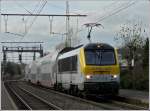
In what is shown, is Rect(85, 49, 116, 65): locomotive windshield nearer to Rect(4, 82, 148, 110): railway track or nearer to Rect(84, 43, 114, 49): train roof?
Rect(84, 43, 114, 49): train roof

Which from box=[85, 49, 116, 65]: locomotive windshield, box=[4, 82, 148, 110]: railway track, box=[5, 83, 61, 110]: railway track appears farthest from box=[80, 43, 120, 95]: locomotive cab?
box=[5, 83, 61, 110]: railway track

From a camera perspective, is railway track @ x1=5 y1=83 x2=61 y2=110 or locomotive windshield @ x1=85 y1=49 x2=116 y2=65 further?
locomotive windshield @ x1=85 y1=49 x2=116 y2=65

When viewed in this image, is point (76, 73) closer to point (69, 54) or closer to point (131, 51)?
point (69, 54)

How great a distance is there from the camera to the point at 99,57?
25562 millimetres

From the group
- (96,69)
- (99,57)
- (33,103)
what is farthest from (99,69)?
(33,103)

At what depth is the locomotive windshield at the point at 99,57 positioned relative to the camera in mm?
25438

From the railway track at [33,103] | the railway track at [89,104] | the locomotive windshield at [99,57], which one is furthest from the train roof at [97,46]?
the railway track at [33,103]

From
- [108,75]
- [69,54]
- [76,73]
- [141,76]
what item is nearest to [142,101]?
[108,75]

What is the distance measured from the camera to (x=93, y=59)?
1007 inches

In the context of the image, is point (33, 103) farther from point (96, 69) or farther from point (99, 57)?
point (99, 57)

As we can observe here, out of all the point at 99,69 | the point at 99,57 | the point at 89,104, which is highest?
the point at 99,57

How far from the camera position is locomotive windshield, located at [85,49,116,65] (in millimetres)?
25438

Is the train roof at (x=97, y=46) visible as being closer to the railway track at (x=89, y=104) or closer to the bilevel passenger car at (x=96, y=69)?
the bilevel passenger car at (x=96, y=69)

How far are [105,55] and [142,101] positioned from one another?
4407 millimetres
